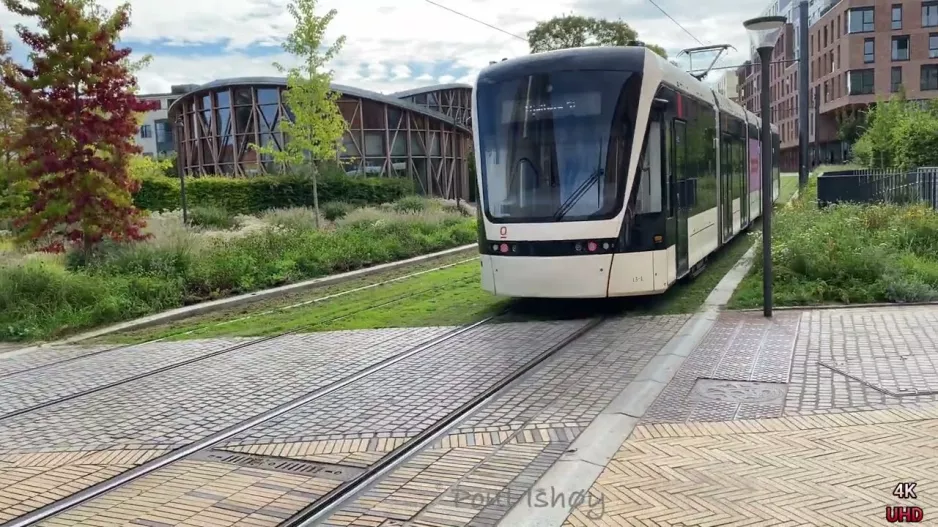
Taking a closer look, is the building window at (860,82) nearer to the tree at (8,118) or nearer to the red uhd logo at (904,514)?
the tree at (8,118)

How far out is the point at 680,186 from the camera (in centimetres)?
1118

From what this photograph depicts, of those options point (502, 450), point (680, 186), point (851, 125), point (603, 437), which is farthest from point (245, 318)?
point (851, 125)

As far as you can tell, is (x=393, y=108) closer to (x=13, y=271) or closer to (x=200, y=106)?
(x=200, y=106)

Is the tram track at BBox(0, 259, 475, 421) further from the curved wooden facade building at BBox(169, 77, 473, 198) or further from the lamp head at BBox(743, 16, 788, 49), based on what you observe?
the curved wooden facade building at BBox(169, 77, 473, 198)

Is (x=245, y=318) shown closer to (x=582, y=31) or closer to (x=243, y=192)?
(x=243, y=192)

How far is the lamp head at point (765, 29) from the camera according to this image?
10312 mm

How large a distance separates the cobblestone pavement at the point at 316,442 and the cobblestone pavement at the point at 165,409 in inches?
18.3

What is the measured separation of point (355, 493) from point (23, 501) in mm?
2139

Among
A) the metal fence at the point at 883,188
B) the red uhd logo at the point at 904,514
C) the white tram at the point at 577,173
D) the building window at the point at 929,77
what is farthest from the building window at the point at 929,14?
the red uhd logo at the point at 904,514

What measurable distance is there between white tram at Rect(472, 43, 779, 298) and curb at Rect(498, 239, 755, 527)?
1.46m

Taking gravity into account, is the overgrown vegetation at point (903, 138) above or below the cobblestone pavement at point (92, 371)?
above

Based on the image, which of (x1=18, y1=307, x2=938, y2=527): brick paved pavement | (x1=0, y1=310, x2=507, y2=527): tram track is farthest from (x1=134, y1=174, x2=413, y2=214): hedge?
(x1=18, y1=307, x2=938, y2=527): brick paved pavement

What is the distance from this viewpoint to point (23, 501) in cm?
500

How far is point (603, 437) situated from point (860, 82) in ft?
239
